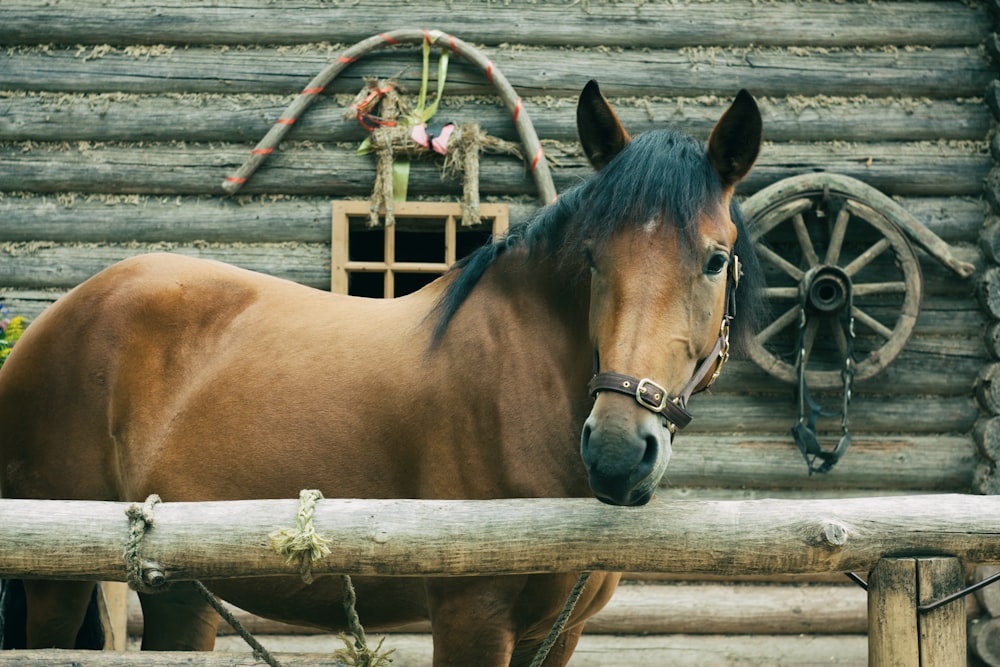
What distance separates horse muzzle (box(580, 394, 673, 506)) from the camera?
1.64 meters

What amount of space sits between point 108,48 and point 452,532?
399cm

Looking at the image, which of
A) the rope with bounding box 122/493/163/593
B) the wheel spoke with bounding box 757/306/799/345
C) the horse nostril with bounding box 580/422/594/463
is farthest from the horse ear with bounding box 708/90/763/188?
the wheel spoke with bounding box 757/306/799/345

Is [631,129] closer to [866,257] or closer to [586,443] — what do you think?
[866,257]

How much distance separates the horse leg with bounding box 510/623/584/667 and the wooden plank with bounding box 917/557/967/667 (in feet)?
3.12

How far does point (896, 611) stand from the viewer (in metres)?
1.69

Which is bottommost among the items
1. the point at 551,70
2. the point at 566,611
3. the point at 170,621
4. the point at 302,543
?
the point at 170,621

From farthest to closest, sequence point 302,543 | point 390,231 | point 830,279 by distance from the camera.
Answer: point 390,231 → point 830,279 → point 302,543

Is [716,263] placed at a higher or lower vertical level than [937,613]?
higher

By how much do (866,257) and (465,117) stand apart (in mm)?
2177

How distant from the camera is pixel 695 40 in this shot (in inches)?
182

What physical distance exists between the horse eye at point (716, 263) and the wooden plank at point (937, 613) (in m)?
0.71

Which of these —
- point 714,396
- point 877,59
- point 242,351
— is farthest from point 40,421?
point 877,59

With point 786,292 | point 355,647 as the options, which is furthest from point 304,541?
point 786,292

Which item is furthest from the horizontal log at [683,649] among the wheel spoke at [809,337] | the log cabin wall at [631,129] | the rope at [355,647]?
the rope at [355,647]
